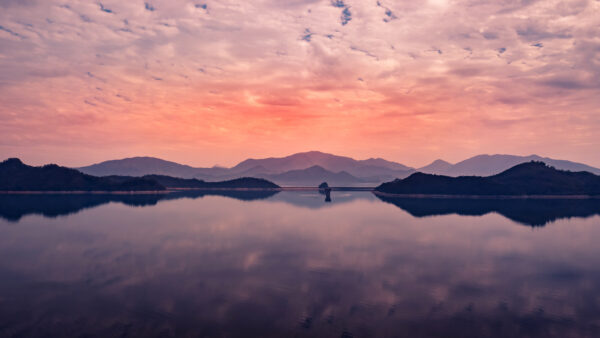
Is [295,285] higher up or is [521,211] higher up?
[521,211]

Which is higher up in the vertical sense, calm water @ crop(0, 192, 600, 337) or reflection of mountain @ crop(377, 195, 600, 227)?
reflection of mountain @ crop(377, 195, 600, 227)

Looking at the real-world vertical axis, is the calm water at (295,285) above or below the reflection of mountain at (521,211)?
below

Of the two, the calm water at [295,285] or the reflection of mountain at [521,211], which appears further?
the reflection of mountain at [521,211]

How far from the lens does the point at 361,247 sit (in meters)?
59.9

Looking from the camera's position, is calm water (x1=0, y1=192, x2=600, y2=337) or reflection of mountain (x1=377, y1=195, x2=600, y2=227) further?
reflection of mountain (x1=377, y1=195, x2=600, y2=227)

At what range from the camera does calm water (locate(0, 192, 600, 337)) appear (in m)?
25.9

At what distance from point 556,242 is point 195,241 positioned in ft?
240

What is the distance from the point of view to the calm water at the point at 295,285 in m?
25.9

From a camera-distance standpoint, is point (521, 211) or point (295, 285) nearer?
point (295, 285)

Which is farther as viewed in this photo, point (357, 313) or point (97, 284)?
point (97, 284)

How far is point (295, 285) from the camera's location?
36.5 m

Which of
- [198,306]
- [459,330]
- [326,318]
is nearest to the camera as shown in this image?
[459,330]

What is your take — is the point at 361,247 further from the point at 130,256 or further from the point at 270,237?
the point at 130,256

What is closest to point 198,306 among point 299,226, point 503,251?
point 503,251
